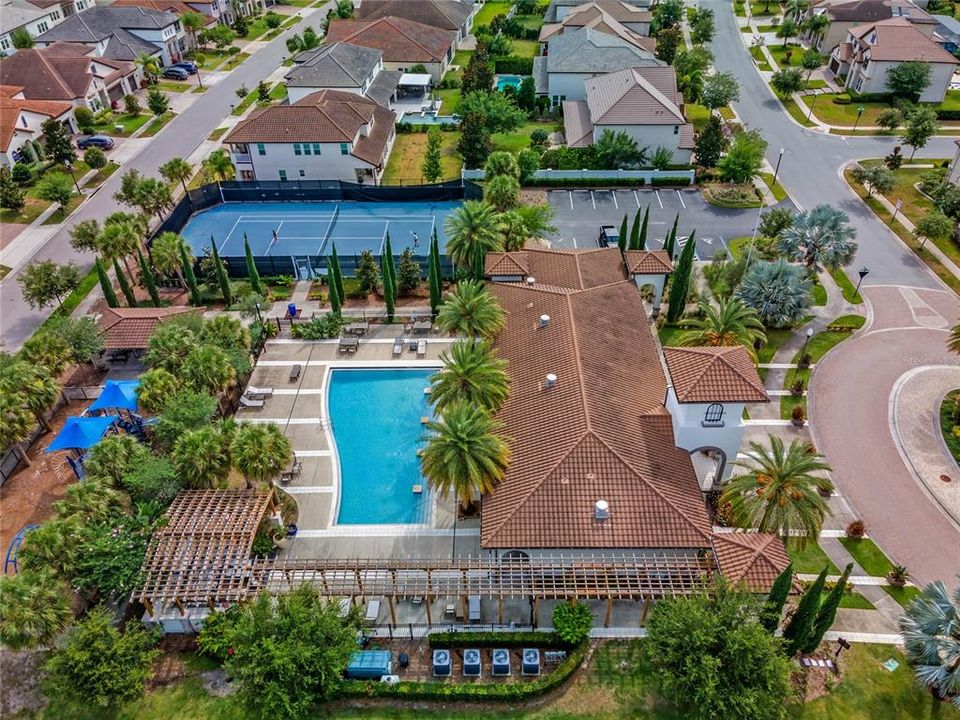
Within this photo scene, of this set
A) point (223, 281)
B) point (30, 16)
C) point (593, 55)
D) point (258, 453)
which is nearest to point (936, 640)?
point (258, 453)

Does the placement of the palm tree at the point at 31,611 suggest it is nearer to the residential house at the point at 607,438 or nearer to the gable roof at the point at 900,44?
the residential house at the point at 607,438

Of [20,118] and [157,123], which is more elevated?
[20,118]

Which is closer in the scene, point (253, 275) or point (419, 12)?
point (253, 275)

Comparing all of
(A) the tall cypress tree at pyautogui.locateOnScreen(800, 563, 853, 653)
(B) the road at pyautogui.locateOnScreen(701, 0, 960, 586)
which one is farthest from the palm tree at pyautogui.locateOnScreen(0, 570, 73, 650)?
(B) the road at pyautogui.locateOnScreen(701, 0, 960, 586)

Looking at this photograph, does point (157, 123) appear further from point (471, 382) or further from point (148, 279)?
point (471, 382)

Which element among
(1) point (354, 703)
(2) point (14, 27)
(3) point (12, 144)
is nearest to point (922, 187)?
(1) point (354, 703)

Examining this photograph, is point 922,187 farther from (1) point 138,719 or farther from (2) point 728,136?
(1) point 138,719

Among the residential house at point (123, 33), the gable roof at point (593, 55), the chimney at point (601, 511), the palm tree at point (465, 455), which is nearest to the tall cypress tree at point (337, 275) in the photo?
the palm tree at point (465, 455)
